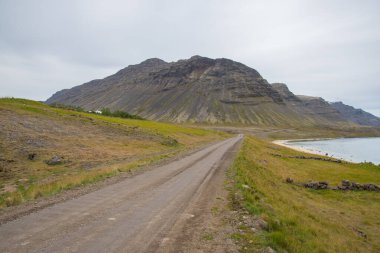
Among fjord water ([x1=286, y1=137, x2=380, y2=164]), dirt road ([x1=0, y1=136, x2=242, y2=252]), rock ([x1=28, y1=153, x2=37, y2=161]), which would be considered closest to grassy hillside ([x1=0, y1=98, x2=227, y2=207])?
rock ([x1=28, y1=153, x2=37, y2=161])

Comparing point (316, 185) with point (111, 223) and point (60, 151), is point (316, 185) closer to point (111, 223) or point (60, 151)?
point (111, 223)

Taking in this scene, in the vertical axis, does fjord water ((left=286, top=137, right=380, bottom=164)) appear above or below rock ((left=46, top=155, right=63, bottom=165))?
below

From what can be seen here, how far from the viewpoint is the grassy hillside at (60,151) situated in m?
23.0

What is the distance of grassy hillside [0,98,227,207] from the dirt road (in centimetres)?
435

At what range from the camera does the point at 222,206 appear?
15930 mm

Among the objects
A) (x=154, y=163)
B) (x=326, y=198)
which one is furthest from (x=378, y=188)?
(x=154, y=163)

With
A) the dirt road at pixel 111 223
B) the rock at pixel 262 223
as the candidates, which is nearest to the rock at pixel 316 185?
the dirt road at pixel 111 223

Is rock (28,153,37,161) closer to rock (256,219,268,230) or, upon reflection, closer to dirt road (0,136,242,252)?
dirt road (0,136,242,252)

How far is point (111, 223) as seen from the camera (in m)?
12.3

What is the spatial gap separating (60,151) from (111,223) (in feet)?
95.5

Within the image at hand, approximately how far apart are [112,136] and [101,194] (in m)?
40.9

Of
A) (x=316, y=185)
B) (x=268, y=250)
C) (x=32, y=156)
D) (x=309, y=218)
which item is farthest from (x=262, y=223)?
(x=32, y=156)

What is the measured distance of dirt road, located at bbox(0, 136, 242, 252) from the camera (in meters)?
9.98

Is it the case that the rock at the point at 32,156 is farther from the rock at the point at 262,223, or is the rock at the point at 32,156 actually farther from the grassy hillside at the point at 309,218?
the rock at the point at 262,223
